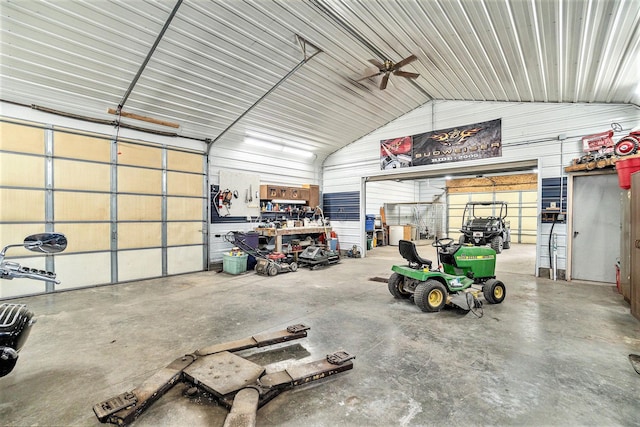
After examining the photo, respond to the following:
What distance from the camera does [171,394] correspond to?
2.17 meters

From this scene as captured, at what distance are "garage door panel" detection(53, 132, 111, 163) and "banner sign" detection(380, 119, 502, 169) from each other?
679 centimetres

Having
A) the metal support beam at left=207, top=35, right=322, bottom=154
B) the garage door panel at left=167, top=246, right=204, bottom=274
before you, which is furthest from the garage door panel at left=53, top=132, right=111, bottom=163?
the garage door panel at left=167, top=246, right=204, bottom=274

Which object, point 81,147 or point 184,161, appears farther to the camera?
point 184,161

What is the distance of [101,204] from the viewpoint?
559 centimetres

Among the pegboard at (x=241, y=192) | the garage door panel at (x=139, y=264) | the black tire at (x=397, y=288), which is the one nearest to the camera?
the black tire at (x=397, y=288)

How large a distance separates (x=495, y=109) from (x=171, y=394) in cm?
784

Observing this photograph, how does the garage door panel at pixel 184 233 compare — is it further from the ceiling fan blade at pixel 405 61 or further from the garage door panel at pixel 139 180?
the ceiling fan blade at pixel 405 61

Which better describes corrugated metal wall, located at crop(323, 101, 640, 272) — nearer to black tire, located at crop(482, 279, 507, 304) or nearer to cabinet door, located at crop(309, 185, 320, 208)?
cabinet door, located at crop(309, 185, 320, 208)

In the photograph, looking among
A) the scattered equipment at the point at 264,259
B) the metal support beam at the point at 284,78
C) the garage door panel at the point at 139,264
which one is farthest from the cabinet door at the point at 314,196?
the garage door panel at the point at 139,264

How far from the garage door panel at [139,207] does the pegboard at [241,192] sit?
4.97 ft

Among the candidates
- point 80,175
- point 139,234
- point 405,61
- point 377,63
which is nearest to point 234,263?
point 139,234

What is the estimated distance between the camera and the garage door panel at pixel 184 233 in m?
6.53

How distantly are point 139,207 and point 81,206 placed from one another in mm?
956

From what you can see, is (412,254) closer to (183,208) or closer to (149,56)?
(149,56)
